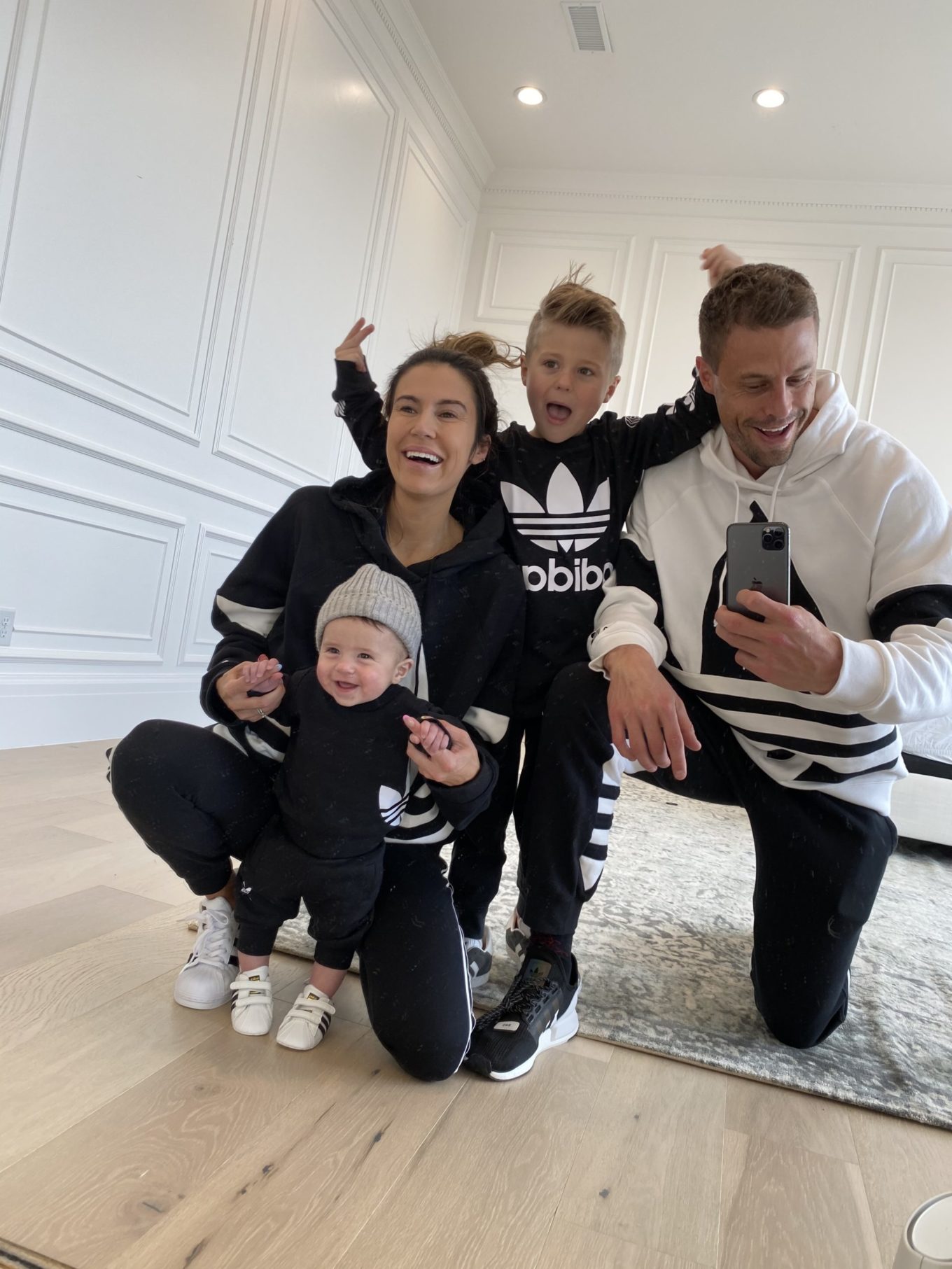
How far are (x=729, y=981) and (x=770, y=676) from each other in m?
0.61

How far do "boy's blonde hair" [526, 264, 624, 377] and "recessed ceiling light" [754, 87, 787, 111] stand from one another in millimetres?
3510

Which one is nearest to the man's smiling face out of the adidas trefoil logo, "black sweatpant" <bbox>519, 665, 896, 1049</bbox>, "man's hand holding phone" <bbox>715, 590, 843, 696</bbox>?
the adidas trefoil logo

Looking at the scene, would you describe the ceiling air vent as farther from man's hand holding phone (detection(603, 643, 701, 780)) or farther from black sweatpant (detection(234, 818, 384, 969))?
black sweatpant (detection(234, 818, 384, 969))

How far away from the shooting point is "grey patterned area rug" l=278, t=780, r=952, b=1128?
3.98 ft

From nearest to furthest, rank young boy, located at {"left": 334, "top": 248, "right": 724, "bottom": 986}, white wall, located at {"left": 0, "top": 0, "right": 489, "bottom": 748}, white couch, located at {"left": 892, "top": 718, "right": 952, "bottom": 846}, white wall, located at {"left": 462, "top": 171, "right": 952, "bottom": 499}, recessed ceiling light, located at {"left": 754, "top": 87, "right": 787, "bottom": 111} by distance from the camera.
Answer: young boy, located at {"left": 334, "top": 248, "right": 724, "bottom": 986}, white wall, located at {"left": 0, "top": 0, "right": 489, "bottom": 748}, white couch, located at {"left": 892, "top": 718, "right": 952, "bottom": 846}, recessed ceiling light, located at {"left": 754, "top": 87, "right": 787, "bottom": 111}, white wall, located at {"left": 462, "top": 171, "right": 952, "bottom": 499}

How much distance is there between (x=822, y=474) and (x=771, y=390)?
0.15 meters

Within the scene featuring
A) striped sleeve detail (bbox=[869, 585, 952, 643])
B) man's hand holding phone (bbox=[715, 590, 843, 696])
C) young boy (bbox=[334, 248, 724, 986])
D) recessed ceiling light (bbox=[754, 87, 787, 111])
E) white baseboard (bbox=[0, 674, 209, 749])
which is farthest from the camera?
recessed ceiling light (bbox=[754, 87, 787, 111])

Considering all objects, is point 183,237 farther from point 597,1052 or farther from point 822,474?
point 597,1052

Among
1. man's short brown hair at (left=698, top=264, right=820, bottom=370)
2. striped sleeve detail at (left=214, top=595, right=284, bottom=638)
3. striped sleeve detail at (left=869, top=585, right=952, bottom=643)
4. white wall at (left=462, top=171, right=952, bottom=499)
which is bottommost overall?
striped sleeve detail at (left=214, top=595, right=284, bottom=638)

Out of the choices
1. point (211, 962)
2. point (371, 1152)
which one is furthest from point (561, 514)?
point (371, 1152)

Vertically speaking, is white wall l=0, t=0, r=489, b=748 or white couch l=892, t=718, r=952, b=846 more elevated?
white wall l=0, t=0, r=489, b=748

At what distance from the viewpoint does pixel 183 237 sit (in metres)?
2.90

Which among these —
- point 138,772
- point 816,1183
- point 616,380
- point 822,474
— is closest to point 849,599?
point 822,474

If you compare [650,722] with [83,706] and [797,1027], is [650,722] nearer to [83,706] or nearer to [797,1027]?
[797,1027]
